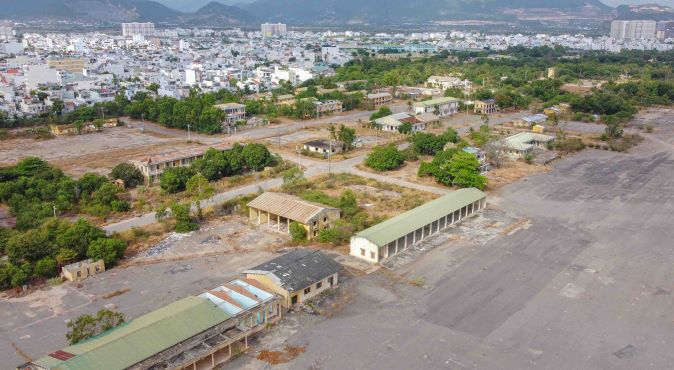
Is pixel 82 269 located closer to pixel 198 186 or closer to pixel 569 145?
pixel 198 186

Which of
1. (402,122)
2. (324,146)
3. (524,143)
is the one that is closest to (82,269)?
(324,146)

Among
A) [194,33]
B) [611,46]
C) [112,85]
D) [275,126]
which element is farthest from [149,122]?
[194,33]

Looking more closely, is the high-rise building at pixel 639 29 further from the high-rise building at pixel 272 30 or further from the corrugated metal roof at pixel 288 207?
the corrugated metal roof at pixel 288 207

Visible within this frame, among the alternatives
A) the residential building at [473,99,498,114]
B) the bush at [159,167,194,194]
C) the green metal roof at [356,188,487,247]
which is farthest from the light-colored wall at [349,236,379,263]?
the residential building at [473,99,498,114]

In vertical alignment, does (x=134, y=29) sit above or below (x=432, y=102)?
above

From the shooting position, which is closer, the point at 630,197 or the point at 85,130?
the point at 630,197

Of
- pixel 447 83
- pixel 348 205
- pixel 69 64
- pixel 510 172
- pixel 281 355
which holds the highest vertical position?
pixel 69 64

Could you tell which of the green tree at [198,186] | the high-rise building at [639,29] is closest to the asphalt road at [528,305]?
the green tree at [198,186]

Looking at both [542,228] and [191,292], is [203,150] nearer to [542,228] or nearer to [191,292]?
[191,292]
